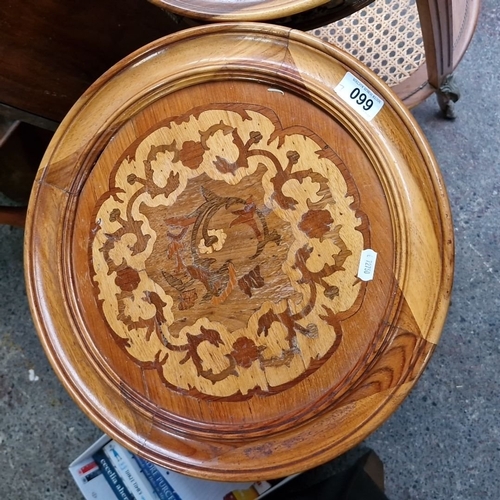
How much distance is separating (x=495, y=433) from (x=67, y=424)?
3.24ft

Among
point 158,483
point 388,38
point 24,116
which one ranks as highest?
point 24,116

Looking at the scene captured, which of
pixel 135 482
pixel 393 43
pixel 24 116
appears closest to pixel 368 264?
pixel 393 43

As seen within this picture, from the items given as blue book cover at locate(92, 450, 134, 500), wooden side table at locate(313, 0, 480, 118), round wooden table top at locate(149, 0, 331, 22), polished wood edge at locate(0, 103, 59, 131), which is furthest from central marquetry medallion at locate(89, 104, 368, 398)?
blue book cover at locate(92, 450, 134, 500)

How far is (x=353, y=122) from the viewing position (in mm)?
604

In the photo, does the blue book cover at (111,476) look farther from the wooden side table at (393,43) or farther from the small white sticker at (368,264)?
the wooden side table at (393,43)

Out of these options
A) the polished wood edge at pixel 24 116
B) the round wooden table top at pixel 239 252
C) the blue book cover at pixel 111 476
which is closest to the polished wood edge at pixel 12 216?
the polished wood edge at pixel 24 116

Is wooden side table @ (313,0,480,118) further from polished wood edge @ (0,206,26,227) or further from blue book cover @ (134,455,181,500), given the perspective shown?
blue book cover @ (134,455,181,500)

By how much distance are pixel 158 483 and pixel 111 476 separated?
4.9 inches

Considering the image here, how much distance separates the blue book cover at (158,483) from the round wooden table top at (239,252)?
442 mm

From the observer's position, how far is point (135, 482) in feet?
3.55

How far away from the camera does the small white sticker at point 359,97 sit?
60cm

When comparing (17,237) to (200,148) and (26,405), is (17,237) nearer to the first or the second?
(26,405)

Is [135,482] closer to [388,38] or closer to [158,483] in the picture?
[158,483]

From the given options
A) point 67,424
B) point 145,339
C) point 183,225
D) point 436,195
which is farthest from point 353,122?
point 67,424
